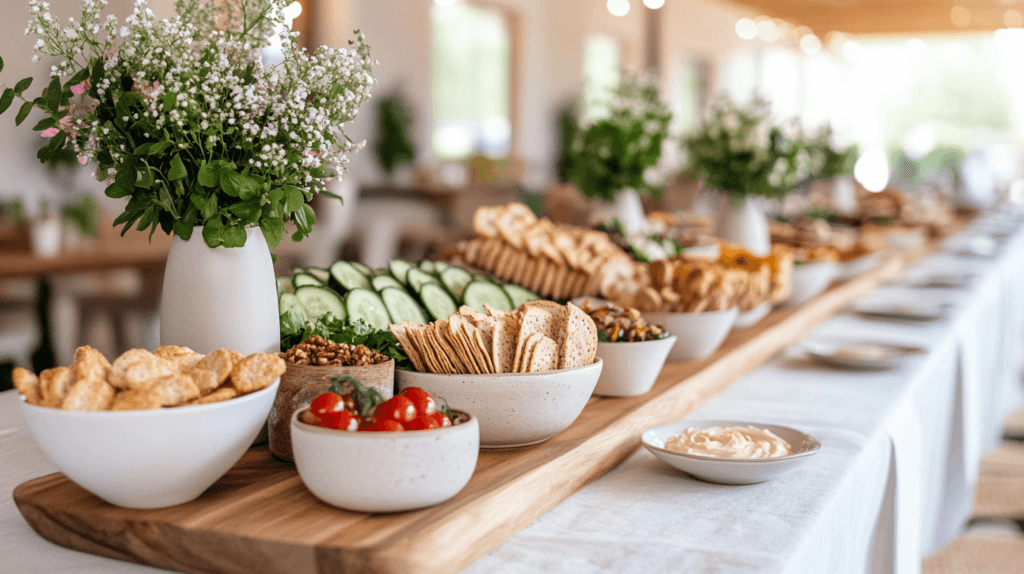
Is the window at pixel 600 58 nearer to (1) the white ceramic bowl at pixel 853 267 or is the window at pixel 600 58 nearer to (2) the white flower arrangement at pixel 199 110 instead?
(1) the white ceramic bowl at pixel 853 267

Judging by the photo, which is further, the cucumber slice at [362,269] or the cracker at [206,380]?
the cucumber slice at [362,269]

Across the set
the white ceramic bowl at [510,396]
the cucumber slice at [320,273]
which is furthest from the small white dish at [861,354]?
the cucumber slice at [320,273]

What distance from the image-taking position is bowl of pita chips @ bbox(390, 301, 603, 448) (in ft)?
3.53

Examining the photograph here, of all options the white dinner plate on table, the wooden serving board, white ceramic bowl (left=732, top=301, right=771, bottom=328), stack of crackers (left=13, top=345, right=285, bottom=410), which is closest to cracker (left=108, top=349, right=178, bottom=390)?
stack of crackers (left=13, top=345, right=285, bottom=410)

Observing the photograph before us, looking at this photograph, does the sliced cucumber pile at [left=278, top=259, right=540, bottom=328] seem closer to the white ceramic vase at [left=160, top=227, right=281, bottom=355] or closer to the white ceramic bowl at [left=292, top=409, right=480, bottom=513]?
the white ceramic vase at [left=160, top=227, right=281, bottom=355]

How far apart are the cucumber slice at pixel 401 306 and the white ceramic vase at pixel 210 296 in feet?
1.16

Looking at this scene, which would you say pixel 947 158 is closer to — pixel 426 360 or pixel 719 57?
pixel 719 57

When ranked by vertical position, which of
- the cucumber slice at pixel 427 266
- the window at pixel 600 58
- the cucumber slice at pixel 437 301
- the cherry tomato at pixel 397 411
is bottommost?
the cherry tomato at pixel 397 411

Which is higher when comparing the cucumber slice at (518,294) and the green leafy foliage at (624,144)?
the green leafy foliage at (624,144)

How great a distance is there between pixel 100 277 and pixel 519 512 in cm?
529

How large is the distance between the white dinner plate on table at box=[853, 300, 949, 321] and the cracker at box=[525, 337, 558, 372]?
195cm

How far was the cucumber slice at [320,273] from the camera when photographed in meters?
1.47

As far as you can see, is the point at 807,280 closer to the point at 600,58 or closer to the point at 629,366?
the point at 629,366

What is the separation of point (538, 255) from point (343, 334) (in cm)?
72
